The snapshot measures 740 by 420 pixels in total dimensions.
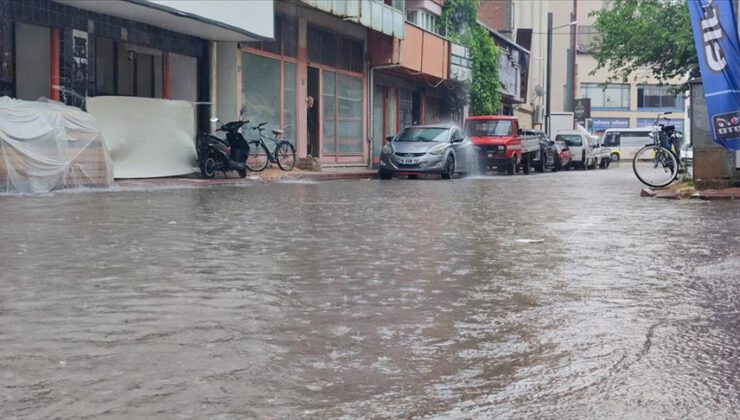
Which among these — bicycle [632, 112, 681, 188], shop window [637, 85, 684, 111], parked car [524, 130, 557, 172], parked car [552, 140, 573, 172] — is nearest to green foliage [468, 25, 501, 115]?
parked car [552, 140, 573, 172]

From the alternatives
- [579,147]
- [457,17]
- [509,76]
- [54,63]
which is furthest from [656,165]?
[509,76]

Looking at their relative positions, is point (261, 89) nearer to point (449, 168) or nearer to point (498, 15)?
point (449, 168)

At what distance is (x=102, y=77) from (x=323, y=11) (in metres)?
7.98

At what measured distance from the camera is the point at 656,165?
1723 cm

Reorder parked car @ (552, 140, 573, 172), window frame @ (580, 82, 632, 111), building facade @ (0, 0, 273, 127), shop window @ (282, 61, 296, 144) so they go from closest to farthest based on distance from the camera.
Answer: building facade @ (0, 0, 273, 127) → shop window @ (282, 61, 296, 144) → parked car @ (552, 140, 573, 172) → window frame @ (580, 82, 632, 111)

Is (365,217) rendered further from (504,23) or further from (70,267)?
(504,23)

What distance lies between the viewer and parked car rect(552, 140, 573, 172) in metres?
39.1

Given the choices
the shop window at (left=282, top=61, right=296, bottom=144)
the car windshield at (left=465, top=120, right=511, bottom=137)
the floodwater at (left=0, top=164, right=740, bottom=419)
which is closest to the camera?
the floodwater at (left=0, top=164, right=740, bottom=419)

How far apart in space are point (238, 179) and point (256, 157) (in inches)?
134

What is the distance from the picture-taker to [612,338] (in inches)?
175

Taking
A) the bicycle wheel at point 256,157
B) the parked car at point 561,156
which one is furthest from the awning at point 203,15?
the parked car at point 561,156

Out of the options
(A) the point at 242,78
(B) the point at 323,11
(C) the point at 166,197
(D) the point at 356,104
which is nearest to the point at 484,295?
(C) the point at 166,197

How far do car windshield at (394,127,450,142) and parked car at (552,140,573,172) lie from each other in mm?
13513

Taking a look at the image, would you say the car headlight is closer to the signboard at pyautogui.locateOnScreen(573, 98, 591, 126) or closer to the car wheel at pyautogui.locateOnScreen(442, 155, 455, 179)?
the car wheel at pyautogui.locateOnScreen(442, 155, 455, 179)
